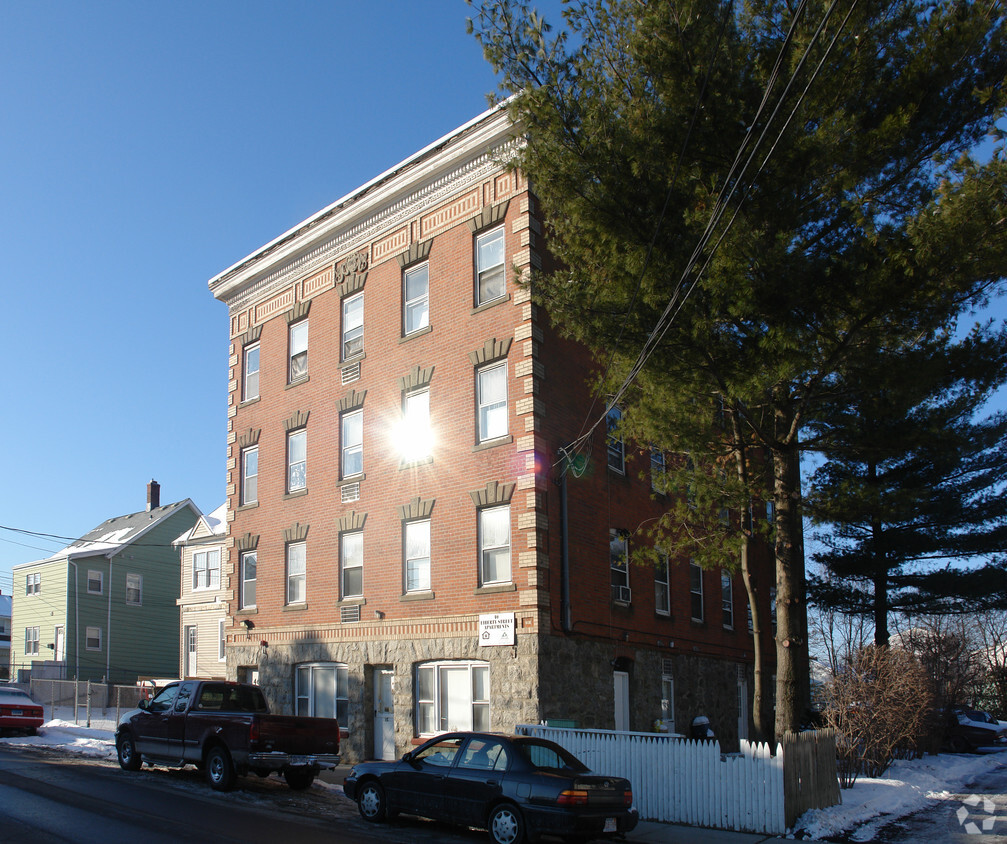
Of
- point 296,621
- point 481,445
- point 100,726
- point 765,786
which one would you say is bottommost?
point 100,726

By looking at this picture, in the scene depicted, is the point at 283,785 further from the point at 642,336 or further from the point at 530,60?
the point at 530,60

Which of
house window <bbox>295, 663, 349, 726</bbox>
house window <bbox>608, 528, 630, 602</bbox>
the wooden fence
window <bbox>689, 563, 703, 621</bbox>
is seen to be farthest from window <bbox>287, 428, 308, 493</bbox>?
the wooden fence

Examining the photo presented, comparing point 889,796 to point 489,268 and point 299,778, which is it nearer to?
point 299,778

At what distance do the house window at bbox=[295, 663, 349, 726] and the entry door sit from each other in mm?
918

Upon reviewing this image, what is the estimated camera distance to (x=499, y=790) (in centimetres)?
1177

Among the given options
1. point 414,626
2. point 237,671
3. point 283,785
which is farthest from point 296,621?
point 283,785

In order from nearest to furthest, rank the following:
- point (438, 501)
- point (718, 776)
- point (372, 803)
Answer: point (372, 803)
point (718, 776)
point (438, 501)

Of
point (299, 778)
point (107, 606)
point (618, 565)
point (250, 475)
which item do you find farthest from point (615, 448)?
point (107, 606)

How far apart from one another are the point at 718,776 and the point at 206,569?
30471 millimetres

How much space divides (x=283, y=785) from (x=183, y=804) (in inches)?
133

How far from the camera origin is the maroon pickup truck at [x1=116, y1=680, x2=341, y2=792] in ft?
49.9

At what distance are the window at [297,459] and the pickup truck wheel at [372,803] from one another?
39.8ft

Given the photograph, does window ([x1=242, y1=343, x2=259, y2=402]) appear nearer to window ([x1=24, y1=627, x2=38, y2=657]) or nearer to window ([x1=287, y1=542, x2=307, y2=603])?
window ([x1=287, y1=542, x2=307, y2=603])

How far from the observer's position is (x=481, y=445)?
64.8 feet
